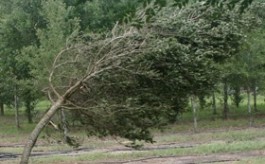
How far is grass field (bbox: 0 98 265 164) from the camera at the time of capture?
16.8m

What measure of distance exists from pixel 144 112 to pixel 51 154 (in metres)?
9.29

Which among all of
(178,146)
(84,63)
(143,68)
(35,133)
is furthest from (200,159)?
(35,133)

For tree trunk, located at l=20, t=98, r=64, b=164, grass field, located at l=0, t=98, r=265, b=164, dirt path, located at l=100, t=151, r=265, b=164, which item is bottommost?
grass field, located at l=0, t=98, r=265, b=164

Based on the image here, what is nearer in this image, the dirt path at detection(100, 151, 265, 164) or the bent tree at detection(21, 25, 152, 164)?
the bent tree at detection(21, 25, 152, 164)

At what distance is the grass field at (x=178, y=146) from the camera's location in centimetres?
1683

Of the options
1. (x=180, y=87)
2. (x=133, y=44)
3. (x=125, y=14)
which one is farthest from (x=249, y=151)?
(x=125, y=14)

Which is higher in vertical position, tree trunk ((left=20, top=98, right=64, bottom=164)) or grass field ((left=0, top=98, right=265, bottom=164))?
tree trunk ((left=20, top=98, right=64, bottom=164))

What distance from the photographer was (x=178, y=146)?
20.7m

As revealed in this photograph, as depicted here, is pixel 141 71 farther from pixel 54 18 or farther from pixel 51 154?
pixel 54 18

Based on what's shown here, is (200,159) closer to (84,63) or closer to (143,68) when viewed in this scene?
(143,68)

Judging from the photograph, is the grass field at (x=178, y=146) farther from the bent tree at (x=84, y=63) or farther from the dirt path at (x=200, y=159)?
the bent tree at (x=84, y=63)

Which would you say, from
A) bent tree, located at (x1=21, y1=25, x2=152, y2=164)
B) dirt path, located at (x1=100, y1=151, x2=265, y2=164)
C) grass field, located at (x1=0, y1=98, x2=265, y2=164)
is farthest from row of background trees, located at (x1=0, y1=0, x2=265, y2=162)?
dirt path, located at (x1=100, y1=151, x2=265, y2=164)

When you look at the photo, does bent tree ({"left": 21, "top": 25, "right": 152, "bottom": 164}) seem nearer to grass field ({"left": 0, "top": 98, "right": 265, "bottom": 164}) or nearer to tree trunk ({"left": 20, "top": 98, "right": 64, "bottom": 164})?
tree trunk ({"left": 20, "top": 98, "right": 64, "bottom": 164})

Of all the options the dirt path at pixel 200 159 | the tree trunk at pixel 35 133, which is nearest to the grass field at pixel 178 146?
the dirt path at pixel 200 159
